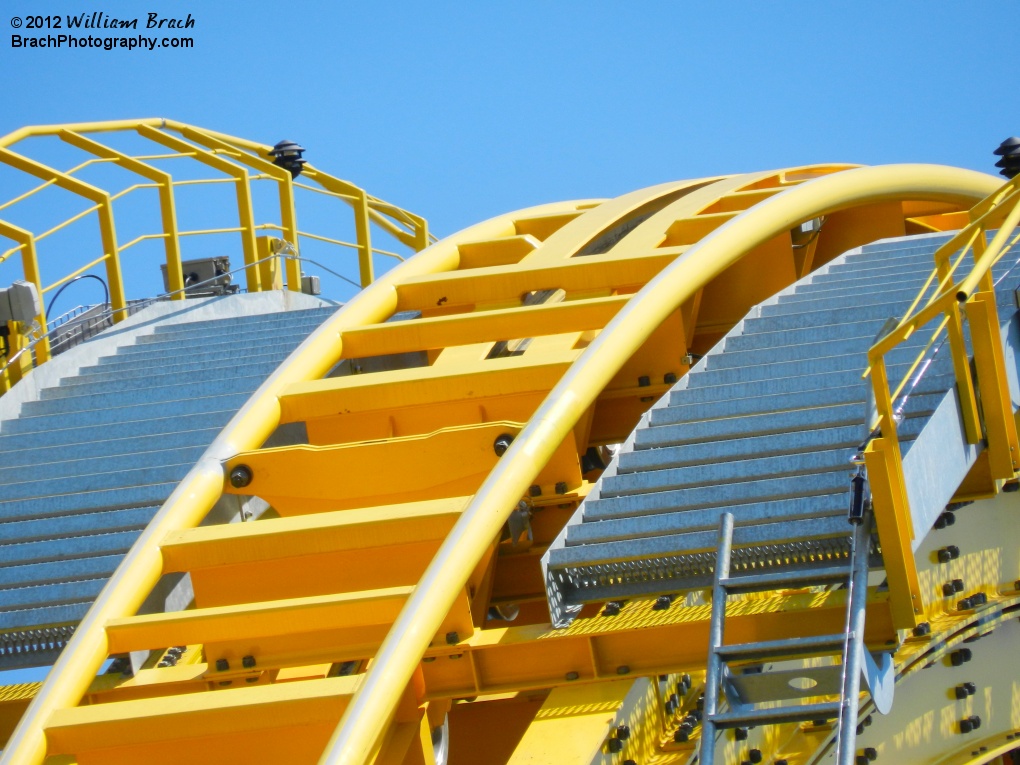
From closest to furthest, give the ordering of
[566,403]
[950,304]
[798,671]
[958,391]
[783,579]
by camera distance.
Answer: [798,671] → [783,579] → [950,304] → [958,391] → [566,403]

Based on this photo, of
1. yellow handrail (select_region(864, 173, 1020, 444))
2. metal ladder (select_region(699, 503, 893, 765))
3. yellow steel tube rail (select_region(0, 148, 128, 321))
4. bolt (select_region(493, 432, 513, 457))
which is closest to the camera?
metal ladder (select_region(699, 503, 893, 765))

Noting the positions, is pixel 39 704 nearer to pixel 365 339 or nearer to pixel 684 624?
pixel 684 624

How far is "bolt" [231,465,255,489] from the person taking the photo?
7.43 meters

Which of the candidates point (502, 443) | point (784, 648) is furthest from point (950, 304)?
point (502, 443)

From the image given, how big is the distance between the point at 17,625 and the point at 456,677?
229cm

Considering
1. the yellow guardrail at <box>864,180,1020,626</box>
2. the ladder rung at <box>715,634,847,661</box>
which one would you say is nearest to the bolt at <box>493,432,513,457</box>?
the yellow guardrail at <box>864,180,1020,626</box>

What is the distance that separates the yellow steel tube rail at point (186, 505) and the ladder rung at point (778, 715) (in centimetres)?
258

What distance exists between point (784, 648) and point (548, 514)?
2.30 m

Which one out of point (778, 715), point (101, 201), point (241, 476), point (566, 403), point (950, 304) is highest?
point (101, 201)

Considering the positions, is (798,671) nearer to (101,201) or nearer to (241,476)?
(241,476)

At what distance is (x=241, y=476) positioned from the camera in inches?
293

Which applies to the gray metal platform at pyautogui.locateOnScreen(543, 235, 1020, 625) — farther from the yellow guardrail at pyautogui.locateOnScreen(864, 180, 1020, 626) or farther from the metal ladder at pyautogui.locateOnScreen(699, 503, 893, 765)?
the metal ladder at pyautogui.locateOnScreen(699, 503, 893, 765)


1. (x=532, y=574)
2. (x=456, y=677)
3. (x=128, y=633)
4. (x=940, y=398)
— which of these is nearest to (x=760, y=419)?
(x=940, y=398)

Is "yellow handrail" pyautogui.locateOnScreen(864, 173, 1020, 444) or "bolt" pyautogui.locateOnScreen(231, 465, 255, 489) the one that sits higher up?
"yellow handrail" pyautogui.locateOnScreen(864, 173, 1020, 444)
